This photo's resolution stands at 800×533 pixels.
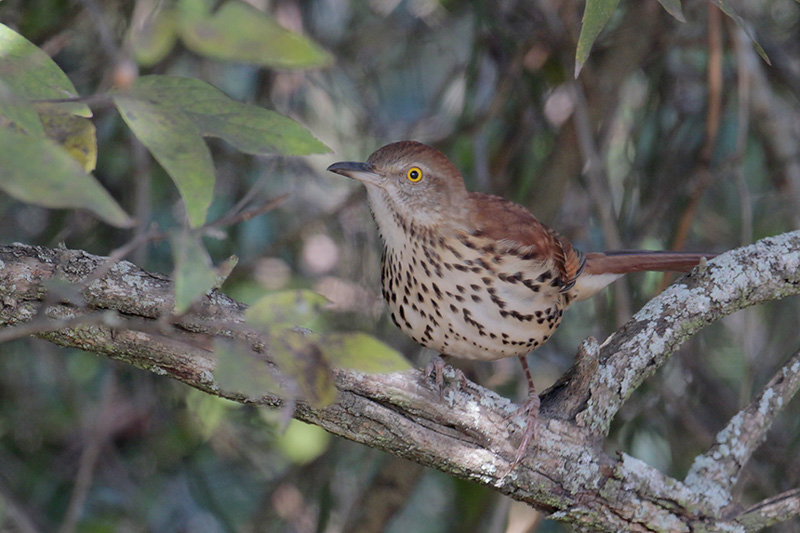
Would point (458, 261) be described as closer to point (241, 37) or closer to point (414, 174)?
point (414, 174)

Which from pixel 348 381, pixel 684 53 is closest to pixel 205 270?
pixel 348 381

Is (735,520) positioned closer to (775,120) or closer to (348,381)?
(348,381)

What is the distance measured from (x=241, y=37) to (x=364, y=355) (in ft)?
1.51

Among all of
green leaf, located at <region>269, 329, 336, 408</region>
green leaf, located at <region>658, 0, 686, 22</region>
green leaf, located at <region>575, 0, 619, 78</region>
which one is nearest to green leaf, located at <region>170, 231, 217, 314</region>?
green leaf, located at <region>269, 329, 336, 408</region>

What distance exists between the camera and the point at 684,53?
4.40 meters

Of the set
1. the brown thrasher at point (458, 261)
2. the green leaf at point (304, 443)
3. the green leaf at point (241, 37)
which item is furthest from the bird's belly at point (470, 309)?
the green leaf at point (241, 37)

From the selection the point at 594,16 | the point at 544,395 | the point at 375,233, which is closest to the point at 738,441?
the point at 544,395

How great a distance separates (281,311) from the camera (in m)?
1.22

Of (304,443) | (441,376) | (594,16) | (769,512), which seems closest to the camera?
(594,16)

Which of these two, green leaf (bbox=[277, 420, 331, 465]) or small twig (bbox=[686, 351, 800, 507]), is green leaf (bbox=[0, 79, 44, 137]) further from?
green leaf (bbox=[277, 420, 331, 465])

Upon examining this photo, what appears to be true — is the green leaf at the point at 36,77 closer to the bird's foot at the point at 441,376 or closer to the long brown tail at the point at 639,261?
the bird's foot at the point at 441,376

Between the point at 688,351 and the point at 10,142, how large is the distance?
11.1 feet

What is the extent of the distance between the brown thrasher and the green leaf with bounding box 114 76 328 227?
1.35 metres

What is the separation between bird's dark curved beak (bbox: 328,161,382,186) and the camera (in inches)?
108
